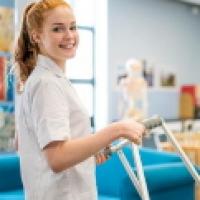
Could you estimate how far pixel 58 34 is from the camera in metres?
1.36

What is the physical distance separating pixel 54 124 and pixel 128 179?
1384mm

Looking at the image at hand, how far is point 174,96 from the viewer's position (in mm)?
8102

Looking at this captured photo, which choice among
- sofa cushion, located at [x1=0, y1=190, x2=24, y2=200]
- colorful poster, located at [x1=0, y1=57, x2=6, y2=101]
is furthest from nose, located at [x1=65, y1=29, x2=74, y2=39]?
colorful poster, located at [x1=0, y1=57, x2=6, y2=101]

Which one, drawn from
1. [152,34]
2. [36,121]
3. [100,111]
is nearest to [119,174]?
[36,121]

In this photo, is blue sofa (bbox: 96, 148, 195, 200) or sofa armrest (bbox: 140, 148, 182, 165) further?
sofa armrest (bbox: 140, 148, 182, 165)

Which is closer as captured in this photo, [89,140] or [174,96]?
[89,140]

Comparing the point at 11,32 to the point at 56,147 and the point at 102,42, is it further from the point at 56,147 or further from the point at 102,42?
the point at 56,147

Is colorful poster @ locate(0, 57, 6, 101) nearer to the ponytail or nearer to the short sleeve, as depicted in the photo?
the ponytail

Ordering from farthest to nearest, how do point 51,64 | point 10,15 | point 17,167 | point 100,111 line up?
1. point 100,111
2. point 10,15
3. point 17,167
4. point 51,64

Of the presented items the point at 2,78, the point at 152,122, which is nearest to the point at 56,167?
the point at 152,122

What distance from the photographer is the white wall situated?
6.83 metres

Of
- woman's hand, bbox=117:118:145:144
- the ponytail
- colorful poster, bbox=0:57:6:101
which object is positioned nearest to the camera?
woman's hand, bbox=117:118:145:144

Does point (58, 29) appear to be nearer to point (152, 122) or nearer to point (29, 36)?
point (29, 36)

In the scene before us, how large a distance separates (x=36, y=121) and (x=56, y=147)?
4.1 inches
